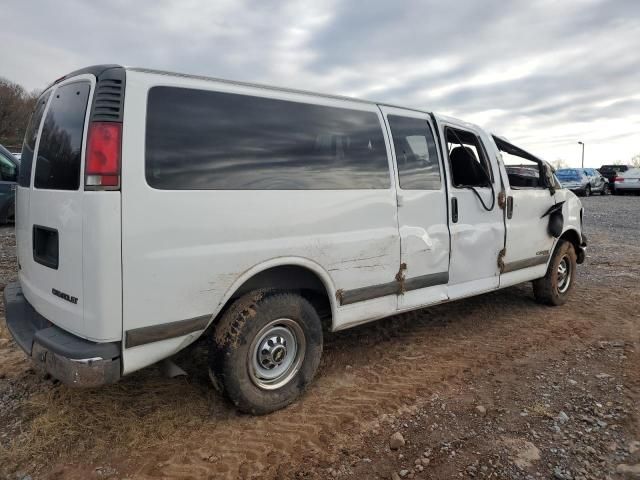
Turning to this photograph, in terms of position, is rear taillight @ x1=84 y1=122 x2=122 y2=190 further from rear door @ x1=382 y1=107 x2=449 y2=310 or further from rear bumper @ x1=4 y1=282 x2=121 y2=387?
rear door @ x1=382 y1=107 x2=449 y2=310

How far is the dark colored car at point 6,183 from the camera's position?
9.37m

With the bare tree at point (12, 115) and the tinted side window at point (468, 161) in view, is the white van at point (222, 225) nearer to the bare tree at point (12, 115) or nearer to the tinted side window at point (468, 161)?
the tinted side window at point (468, 161)

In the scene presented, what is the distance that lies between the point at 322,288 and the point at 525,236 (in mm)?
2722

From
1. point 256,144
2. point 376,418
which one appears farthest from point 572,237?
point 256,144

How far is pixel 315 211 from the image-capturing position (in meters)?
3.20

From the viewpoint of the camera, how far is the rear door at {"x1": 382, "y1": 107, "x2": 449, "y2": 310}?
3795 millimetres

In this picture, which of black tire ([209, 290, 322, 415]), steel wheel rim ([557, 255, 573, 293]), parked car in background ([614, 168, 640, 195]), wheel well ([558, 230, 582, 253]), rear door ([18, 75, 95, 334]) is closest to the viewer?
rear door ([18, 75, 95, 334])

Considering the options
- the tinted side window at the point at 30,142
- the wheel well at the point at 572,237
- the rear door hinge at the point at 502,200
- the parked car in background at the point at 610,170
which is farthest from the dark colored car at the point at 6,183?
the parked car in background at the point at 610,170

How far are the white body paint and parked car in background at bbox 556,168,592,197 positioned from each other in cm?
2409

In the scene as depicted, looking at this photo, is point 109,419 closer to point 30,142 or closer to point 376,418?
point 376,418

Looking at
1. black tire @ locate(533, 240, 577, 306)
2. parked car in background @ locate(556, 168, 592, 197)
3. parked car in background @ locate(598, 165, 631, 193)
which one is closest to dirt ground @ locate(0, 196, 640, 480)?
black tire @ locate(533, 240, 577, 306)

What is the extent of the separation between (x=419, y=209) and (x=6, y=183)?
9.45 meters

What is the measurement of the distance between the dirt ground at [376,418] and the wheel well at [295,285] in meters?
0.63

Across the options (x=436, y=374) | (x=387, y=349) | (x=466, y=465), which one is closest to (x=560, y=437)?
(x=466, y=465)
